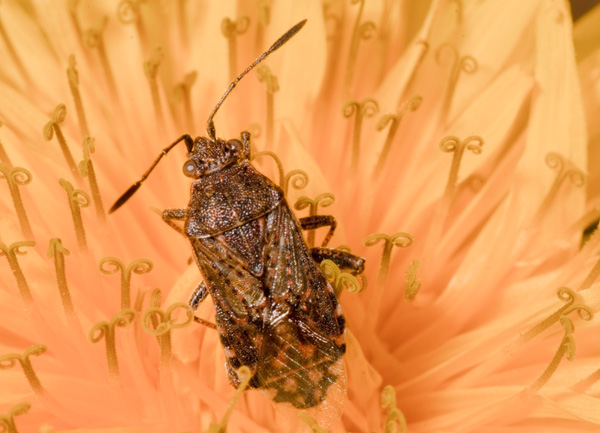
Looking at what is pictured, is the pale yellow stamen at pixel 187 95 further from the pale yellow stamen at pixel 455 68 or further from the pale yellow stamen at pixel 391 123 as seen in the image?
the pale yellow stamen at pixel 455 68

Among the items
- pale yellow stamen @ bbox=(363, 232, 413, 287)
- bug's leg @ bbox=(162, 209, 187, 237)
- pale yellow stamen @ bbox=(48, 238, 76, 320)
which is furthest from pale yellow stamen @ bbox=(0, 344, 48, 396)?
pale yellow stamen @ bbox=(363, 232, 413, 287)

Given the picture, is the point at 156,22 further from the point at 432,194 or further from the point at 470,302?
the point at 470,302

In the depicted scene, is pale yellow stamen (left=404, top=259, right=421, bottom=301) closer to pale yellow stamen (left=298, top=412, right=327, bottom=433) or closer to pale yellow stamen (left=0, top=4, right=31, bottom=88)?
pale yellow stamen (left=298, top=412, right=327, bottom=433)

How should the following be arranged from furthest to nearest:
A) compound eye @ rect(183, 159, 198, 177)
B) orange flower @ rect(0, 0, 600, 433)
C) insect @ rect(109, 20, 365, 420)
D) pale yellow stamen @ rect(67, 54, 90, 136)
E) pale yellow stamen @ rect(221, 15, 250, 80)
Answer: pale yellow stamen @ rect(221, 15, 250, 80) → pale yellow stamen @ rect(67, 54, 90, 136) → compound eye @ rect(183, 159, 198, 177) → orange flower @ rect(0, 0, 600, 433) → insect @ rect(109, 20, 365, 420)

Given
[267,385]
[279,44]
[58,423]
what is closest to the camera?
[267,385]

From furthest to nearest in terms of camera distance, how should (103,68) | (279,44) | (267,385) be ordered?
(103,68)
(279,44)
(267,385)

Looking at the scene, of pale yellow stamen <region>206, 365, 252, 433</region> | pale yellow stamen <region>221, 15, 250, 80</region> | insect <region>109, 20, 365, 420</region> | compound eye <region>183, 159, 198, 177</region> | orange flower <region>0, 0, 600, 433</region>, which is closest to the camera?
pale yellow stamen <region>206, 365, 252, 433</region>

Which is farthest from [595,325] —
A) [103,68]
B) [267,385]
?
[103,68]

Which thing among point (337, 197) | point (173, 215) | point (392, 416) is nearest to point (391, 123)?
point (337, 197)
